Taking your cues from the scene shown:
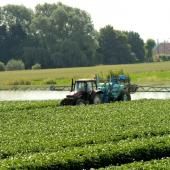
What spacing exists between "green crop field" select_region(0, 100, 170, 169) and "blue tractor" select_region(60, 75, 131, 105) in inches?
204

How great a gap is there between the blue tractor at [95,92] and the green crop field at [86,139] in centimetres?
517

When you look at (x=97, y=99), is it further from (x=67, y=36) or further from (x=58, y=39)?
(x=67, y=36)

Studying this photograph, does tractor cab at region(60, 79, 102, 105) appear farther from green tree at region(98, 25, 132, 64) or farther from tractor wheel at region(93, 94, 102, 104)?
green tree at region(98, 25, 132, 64)

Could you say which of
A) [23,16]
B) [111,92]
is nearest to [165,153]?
[111,92]

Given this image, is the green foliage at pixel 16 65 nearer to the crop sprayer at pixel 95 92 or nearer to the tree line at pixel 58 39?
the tree line at pixel 58 39

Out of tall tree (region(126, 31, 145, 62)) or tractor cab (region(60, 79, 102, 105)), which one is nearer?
tractor cab (region(60, 79, 102, 105))

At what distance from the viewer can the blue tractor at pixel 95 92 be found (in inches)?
1311

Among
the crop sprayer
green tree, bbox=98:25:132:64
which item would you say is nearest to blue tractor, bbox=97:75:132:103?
the crop sprayer

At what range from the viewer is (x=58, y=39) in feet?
389

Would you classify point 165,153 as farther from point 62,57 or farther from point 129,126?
point 62,57

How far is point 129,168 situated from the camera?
14141mm

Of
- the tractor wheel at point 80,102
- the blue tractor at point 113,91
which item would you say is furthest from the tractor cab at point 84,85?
the blue tractor at point 113,91

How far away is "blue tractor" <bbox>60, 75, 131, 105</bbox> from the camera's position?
3331 centimetres

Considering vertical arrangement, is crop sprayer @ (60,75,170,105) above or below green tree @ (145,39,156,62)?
below
